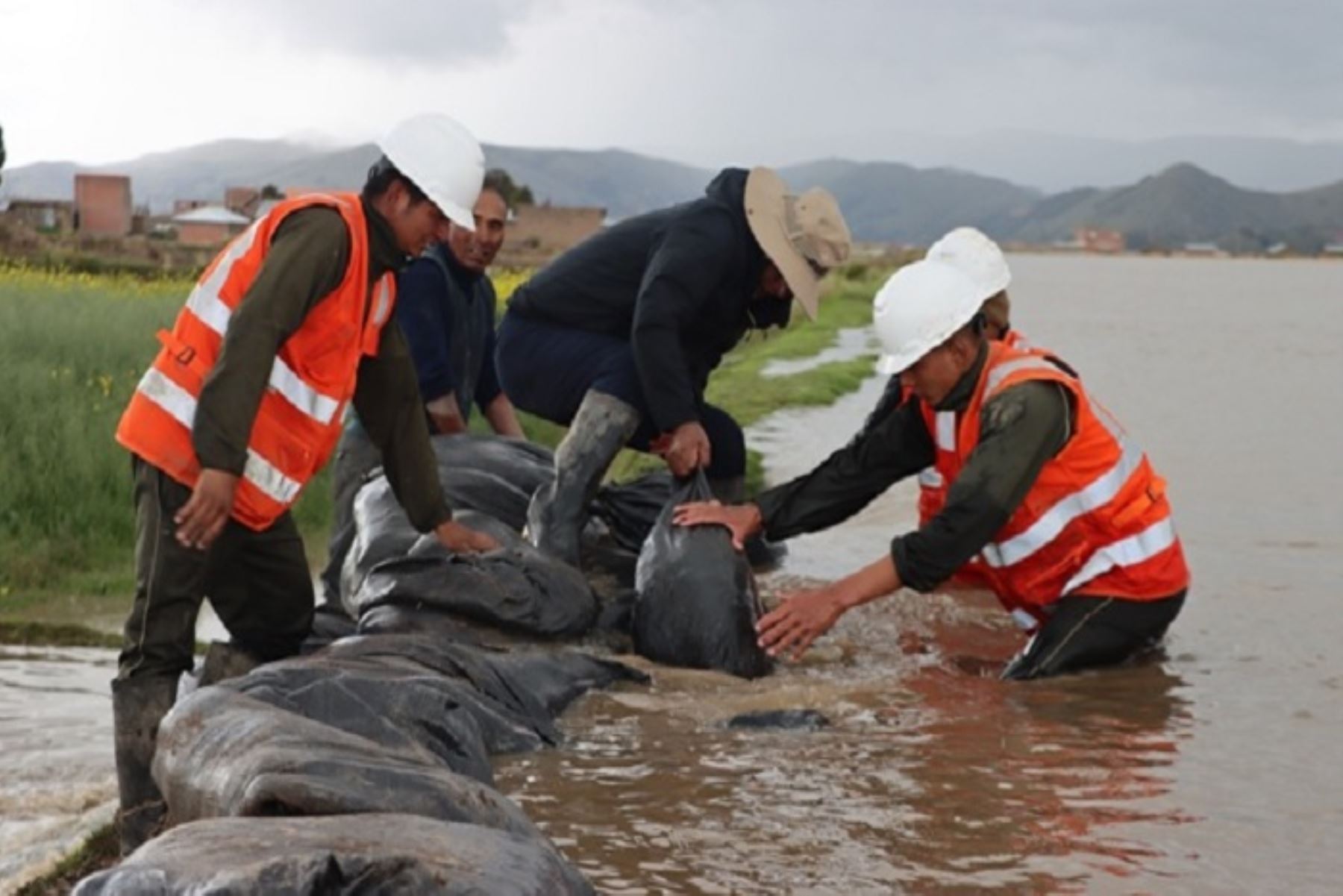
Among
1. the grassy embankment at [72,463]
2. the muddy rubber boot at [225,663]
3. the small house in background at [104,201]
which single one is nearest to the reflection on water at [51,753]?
the muddy rubber boot at [225,663]

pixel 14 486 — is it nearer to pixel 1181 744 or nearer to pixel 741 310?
pixel 741 310

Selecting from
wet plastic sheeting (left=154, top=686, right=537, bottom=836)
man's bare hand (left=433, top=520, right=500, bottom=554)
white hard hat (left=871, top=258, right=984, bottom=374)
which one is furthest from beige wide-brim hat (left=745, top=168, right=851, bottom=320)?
wet plastic sheeting (left=154, top=686, right=537, bottom=836)

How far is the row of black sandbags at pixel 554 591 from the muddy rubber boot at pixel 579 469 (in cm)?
23

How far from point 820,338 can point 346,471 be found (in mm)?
20037

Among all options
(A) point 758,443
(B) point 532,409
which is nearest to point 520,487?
(B) point 532,409

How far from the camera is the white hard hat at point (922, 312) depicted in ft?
18.9

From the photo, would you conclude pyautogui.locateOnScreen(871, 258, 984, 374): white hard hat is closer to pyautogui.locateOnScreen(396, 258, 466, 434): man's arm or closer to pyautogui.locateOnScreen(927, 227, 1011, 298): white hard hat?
pyautogui.locateOnScreen(927, 227, 1011, 298): white hard hat

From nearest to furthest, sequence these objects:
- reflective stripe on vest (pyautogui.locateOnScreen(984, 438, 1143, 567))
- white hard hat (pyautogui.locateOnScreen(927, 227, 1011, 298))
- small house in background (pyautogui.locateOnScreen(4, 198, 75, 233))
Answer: white hard hat (pyautogui.locateOnScreen(927, 227, 1011, 298)), reflective stripe on vest (pyautogui.locateOnScreen(984, 438, 1143, 567)), small house in background (pyautogui.locateOnScreen(4, 198, 75, 233))

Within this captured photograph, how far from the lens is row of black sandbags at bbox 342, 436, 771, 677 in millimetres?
6258

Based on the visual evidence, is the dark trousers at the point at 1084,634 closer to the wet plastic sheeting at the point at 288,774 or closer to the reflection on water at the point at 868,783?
the reflection on water at the point at 868,783

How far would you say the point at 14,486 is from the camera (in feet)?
30.0

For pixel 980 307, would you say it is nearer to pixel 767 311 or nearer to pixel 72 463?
pixel 767 311

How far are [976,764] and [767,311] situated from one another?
7.50ft

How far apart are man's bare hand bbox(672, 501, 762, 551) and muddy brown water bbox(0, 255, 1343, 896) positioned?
438 mm
